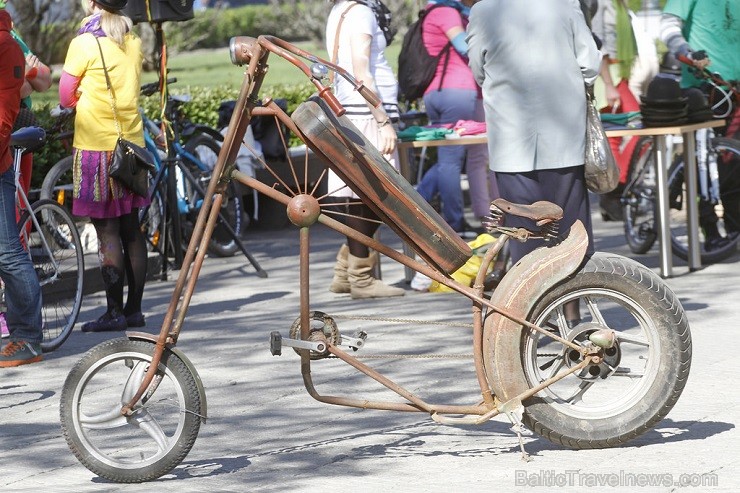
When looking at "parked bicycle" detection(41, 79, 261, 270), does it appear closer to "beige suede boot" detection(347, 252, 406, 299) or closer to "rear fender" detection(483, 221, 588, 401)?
"beige suede boot" detection(347, 252, 406, 299)

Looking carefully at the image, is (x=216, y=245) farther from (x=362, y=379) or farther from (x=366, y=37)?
(x=362, y=379)

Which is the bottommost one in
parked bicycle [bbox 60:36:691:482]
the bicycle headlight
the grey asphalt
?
the grey asphalt

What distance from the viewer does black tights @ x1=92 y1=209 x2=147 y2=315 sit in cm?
862

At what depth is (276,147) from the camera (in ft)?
42.7

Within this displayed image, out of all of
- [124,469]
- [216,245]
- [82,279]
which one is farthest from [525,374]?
[216,245]

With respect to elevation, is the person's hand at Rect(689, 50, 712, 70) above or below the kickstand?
above

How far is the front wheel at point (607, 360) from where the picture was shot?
5488 mm

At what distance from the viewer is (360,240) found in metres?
5.33

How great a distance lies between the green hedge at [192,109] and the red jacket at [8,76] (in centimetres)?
365

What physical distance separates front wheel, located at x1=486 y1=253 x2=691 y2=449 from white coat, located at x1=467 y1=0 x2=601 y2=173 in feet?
4.94

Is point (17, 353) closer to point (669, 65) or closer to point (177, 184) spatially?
point (177, 184)

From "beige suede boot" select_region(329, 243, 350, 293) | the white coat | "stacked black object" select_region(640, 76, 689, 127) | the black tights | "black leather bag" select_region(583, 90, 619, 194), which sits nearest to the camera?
the white coat

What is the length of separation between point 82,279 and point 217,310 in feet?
3.80

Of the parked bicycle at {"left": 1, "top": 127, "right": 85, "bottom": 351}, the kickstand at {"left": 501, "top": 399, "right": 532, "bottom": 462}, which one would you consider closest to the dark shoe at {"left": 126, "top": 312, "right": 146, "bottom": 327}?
the parked bicycle at {"left": 1, "top": 127, "right": 85, "bottom": 351}
